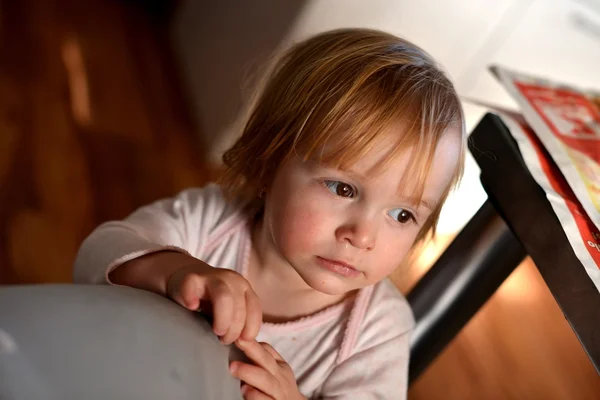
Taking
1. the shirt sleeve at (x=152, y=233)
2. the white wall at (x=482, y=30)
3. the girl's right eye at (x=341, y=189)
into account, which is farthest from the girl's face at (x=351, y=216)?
the white wall at (x=482, y=30)

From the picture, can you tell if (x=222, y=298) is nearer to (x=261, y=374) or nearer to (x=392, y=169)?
(x=261, y=374)

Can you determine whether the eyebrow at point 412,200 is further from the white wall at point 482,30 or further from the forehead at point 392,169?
the white wall at point 482,30

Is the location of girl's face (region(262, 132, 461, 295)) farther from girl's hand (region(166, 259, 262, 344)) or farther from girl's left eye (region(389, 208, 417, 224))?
girl's hand (region(166, 259, 262, 344))

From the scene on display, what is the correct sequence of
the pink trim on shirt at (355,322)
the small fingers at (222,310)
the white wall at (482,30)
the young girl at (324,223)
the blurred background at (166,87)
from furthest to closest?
the white wall at (482,30) → the blurred background at (166,87) → the pink trim on shirt at (355,322) → the young girl at (324,223) → the small fingers at (222,310)

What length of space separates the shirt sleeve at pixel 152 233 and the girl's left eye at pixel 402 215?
0.65ft

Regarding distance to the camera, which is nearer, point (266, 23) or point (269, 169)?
Result: point (269, 169)

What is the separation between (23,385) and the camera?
0.27 m

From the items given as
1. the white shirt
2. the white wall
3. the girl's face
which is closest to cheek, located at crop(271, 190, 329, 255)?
the girl's face

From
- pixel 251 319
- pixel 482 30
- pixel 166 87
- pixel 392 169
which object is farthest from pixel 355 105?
pixel 166 87

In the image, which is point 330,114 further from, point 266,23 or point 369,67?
point 266,23

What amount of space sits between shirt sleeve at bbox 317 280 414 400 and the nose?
0.13 metres

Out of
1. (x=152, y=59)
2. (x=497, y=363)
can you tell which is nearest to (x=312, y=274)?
(x=497, y=363)

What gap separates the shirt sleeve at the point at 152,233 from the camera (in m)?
0.52

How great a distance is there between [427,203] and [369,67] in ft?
0.46
